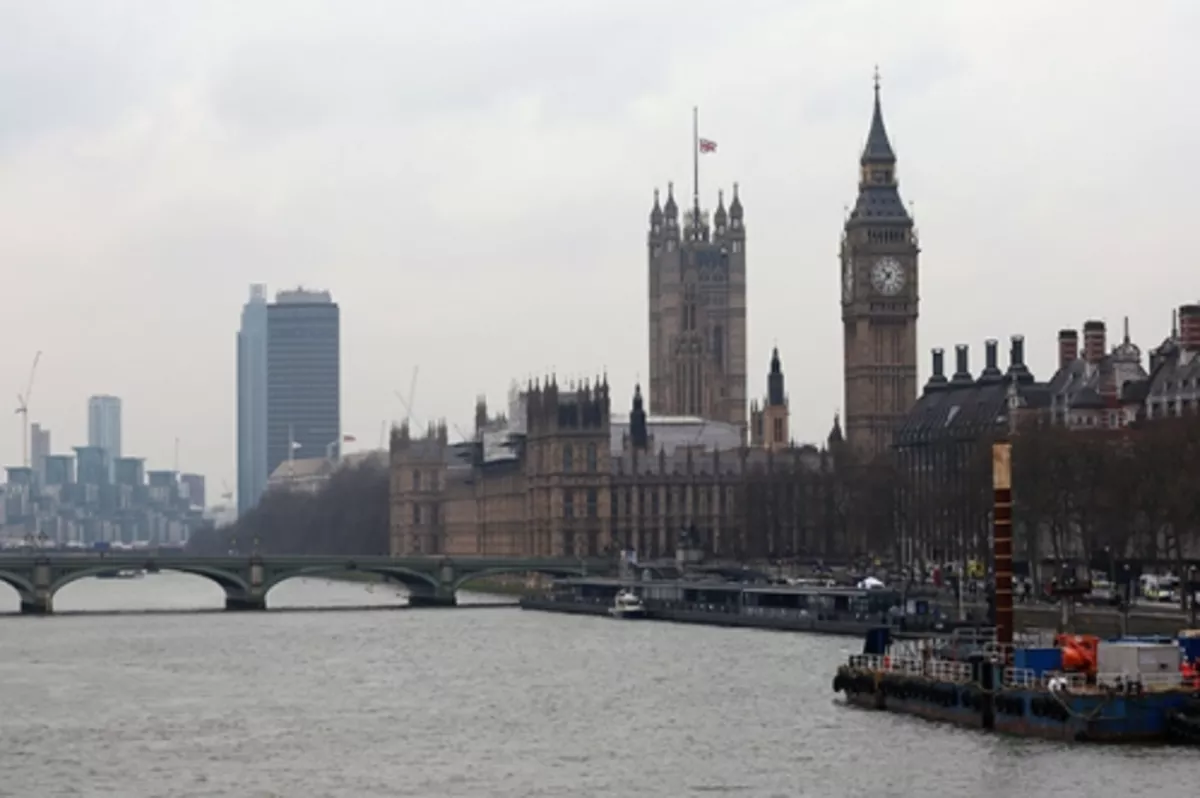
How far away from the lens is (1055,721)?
238 feet

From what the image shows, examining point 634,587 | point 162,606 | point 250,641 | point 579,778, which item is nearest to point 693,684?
point 579,778

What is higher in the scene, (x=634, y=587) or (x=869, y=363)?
(x=869, y=363)

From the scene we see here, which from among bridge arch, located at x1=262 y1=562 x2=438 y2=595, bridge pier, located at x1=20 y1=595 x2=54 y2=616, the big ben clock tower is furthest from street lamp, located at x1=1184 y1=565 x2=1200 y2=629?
the big ben clock tower

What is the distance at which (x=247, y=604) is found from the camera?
158 meters

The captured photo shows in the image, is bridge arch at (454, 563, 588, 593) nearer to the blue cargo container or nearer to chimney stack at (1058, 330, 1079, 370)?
chimney stack at (1058, 330, 1079, 370)

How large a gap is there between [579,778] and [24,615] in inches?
3414

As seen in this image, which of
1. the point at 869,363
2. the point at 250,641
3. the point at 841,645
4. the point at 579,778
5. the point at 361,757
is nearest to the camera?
the point at 579,778

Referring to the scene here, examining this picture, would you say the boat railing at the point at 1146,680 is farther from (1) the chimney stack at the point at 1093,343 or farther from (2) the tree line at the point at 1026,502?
(1) the chimney stack at the point at 1093,343

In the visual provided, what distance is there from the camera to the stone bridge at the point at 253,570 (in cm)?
15325

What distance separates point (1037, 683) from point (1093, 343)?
272ft

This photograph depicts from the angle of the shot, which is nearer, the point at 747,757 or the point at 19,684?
the point at 747,757

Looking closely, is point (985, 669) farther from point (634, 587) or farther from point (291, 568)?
point (291, 568)

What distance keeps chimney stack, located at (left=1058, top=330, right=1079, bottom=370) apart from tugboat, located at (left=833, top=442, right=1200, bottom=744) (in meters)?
79.1

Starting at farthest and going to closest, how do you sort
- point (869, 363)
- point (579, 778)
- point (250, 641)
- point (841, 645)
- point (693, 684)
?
1. point (869, 363)
2. point (250, 641)
3. point (841, 645)
4. point (693, 684)
5. point (579, 778)
